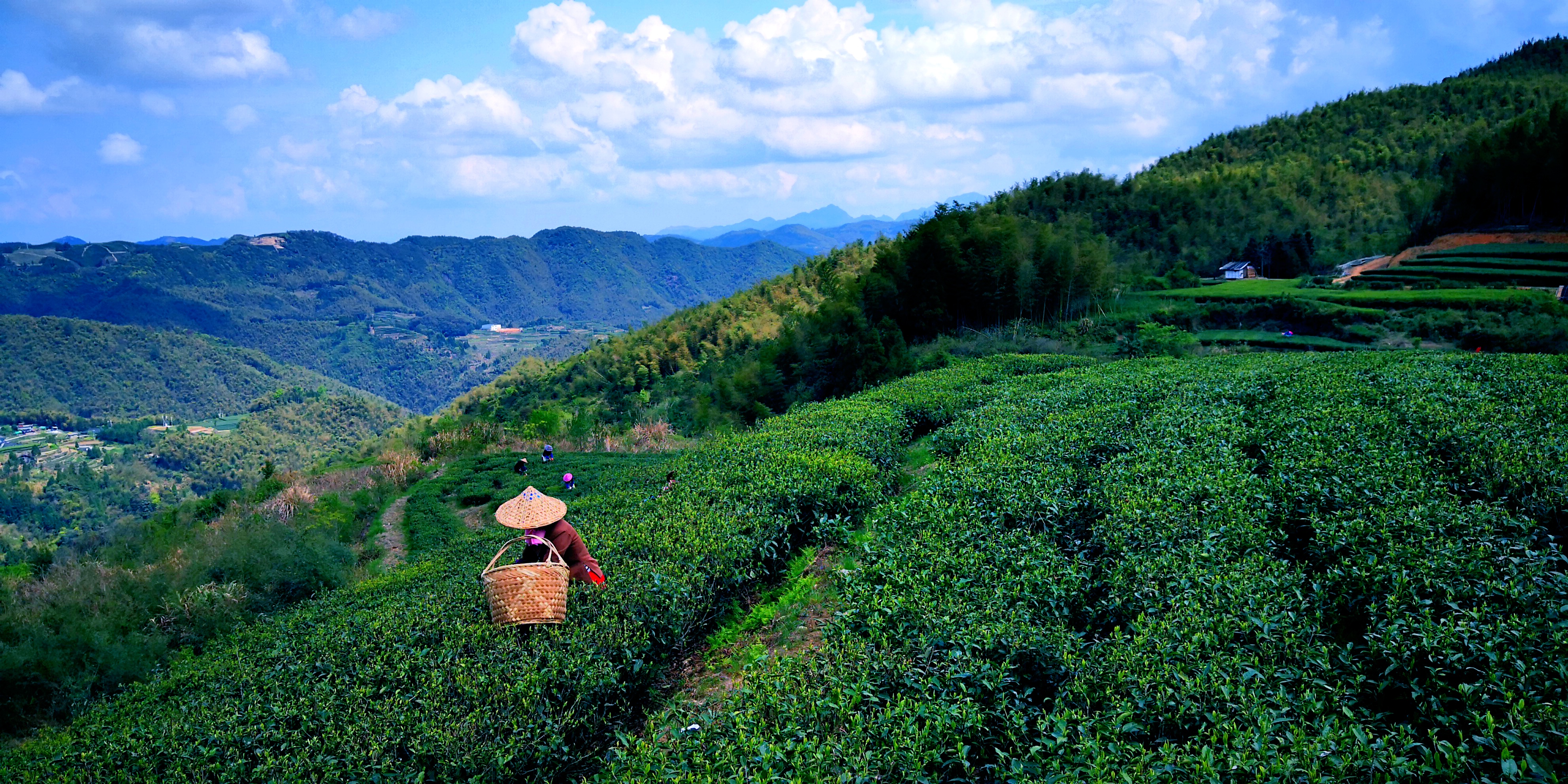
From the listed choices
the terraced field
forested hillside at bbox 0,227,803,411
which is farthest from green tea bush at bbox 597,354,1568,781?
forested hillside at bbox 0,227,803,411

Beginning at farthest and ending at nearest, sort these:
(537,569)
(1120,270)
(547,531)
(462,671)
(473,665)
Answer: (1120,270)
(547,531)
(537,569)
(473,665)
(462,671)

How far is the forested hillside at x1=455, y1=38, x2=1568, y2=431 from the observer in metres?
24.1

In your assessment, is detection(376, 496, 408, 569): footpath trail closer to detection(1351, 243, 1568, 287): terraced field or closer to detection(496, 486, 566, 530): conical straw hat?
detection(496, 486, 566, 530): conical straw hat

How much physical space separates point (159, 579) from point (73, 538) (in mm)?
15334

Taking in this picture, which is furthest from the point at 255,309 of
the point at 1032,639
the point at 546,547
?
the point at 1032,639

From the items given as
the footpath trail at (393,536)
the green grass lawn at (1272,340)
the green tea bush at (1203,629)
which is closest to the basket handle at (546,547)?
the green tea bush at (1203,629)

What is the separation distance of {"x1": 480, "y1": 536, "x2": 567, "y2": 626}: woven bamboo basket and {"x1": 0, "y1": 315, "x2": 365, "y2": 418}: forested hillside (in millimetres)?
110759

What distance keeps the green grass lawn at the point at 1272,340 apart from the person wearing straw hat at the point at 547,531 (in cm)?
2368

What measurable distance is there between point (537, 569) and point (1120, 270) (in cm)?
3542

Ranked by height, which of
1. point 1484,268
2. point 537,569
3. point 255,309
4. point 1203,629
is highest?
point 255,309

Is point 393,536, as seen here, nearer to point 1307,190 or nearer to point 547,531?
point 547,531

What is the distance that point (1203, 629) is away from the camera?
14.4ft

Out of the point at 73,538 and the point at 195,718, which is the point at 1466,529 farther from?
the point at 73,538

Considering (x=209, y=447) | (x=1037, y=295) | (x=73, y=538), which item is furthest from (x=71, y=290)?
(x=1037, y=295)
